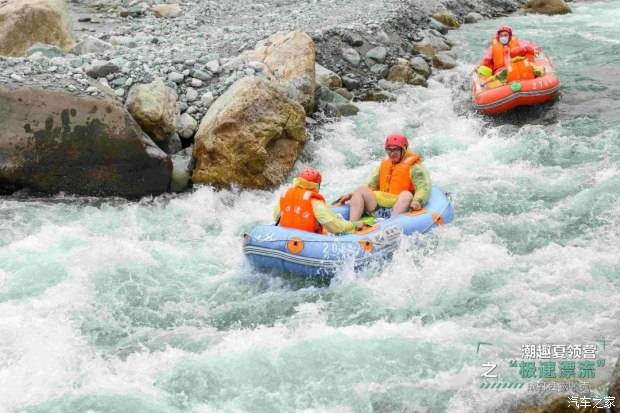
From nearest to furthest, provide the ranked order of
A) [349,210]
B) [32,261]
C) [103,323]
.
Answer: [103,323] < [32,261] < [349,210]

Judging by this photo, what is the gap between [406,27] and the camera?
609 inches

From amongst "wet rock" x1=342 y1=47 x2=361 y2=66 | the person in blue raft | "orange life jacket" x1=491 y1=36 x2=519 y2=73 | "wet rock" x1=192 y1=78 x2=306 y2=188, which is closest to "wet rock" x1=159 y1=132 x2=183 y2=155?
"wet rock" x1=192 y1=78 x2=306 y2=188

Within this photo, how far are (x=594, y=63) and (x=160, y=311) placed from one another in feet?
33.9

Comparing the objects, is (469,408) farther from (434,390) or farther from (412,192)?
(412,192)

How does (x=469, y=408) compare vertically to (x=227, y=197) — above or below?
above

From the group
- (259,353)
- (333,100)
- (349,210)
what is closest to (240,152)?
(349,210)

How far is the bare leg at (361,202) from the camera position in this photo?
8.54 m

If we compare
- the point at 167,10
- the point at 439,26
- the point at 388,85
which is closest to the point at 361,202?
the point at 388,85

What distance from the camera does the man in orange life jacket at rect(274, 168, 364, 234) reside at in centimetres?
783

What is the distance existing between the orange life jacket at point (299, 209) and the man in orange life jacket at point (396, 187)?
790 mm

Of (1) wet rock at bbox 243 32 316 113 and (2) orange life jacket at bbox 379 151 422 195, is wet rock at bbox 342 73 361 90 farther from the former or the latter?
(2) orange life jacket at bbox 379 151 422 195

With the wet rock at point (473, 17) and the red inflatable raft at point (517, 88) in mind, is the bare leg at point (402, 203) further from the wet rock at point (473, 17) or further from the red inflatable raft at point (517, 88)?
the wet rock at point (473, 17)

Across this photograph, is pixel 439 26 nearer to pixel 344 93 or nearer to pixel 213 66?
pixel 344 93

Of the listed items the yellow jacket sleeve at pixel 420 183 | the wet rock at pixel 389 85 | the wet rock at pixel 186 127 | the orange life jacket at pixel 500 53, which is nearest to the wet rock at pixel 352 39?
the wet rock at pixel 389 85
